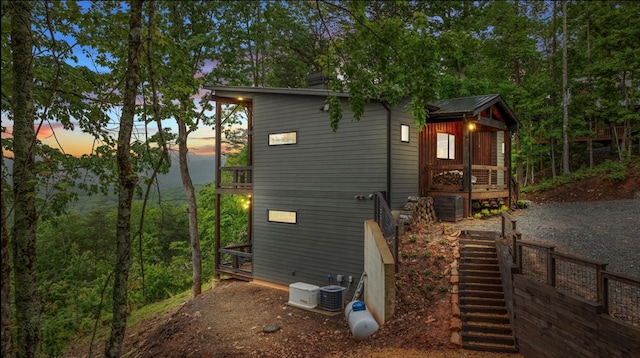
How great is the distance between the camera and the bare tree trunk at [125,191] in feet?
11.1

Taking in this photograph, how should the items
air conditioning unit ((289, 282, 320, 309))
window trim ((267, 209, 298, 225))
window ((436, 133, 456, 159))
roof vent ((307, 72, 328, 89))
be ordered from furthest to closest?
window ((436, 133, 456, 159)) < roof vent ((307, 72, 328, 89)) < window trim ((267, 209, 298, 225)) < air conditioning unit ((289, 282, 320, 309))

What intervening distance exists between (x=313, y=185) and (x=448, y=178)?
5300mm

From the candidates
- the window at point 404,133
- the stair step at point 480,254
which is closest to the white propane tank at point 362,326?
the stair step at point 480,254

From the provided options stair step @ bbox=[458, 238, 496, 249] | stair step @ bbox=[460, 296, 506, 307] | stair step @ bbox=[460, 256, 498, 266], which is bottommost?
stair step @ bbox=[460, 296, 506, 307]

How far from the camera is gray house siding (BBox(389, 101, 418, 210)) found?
11555mm

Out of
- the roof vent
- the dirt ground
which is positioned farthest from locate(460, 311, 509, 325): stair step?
the roof vent

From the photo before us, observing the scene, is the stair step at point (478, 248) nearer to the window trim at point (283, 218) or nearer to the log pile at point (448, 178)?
the log pile at point (448, 178)

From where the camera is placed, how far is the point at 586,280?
22.1 ft

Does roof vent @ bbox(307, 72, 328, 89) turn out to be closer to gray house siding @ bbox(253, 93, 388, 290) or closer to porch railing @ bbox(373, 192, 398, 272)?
gray house siding @ bbox(253, 93, 388, 290)

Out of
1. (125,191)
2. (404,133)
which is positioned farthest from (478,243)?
(125,191)

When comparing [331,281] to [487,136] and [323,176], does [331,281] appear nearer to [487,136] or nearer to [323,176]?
[323,176]

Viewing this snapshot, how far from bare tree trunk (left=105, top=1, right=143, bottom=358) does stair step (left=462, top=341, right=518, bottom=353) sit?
579 centimetres

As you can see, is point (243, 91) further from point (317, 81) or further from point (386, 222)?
point (386, 222)

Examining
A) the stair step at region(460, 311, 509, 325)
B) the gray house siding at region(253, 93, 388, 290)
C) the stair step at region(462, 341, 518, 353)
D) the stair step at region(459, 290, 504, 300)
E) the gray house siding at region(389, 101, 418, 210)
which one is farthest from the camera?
the gray house siding at region(389, 101, 418, 210)
